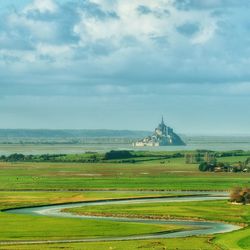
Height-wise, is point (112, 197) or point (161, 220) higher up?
point (112, 197)

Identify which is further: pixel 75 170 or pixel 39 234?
pixel 75 170

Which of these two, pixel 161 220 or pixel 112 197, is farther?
pixel 112 197

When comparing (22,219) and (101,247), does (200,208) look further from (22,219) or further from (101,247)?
(101,247)

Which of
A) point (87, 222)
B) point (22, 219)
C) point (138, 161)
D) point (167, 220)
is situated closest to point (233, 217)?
point (167, 220)

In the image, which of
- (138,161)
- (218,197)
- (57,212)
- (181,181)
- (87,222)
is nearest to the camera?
(87,222)

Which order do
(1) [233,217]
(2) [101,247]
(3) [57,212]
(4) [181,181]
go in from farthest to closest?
(4) [181,181]
(3) [57,212]
(1) [233,217]
(2) [101,247]

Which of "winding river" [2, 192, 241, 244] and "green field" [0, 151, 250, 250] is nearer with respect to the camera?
"green field" [0, 151, 250, 250]

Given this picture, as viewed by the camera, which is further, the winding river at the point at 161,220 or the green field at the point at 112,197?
the winding river at the point at 161,220
